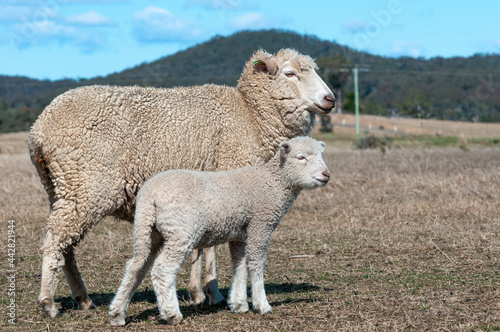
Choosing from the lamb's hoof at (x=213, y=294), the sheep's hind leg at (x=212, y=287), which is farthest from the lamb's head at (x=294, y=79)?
the lamb's hoof at (x=213, y=294)

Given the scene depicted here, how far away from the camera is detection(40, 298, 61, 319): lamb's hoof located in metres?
5.85

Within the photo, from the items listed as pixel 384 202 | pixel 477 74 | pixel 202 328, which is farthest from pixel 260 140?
pixel 477 74

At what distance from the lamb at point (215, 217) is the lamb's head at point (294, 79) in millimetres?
1152

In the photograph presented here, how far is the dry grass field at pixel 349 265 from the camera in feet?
18.4

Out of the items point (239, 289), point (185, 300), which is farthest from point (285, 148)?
point (185, 300)

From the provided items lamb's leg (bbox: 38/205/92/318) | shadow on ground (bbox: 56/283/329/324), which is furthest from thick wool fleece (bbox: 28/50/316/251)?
shadow on ground (bbox: 56/283/329/324)

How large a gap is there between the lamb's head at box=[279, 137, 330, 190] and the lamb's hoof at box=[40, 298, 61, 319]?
8.46ft

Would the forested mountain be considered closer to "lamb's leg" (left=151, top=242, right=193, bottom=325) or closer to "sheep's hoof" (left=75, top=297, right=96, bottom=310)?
"sheep's hoof" (left=75, top=297, right=96, bottom=310)

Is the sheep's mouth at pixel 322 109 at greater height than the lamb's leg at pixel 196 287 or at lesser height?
greater

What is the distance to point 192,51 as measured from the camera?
139m

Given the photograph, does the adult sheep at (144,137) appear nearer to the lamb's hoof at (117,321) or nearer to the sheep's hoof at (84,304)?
the sheep's hoof at (84,304)

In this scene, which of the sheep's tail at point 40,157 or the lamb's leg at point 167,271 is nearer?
the lamb's leg at point 167,271

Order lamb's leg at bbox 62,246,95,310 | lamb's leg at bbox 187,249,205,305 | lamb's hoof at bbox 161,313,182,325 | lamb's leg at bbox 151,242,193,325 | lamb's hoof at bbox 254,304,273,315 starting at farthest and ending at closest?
1. lamb's leg at bbox 187,249,205,305
2. lamb's leg at bbox 62,246,95,310
3. lamb's hoof at bbox 254,304,273,315
4. lamb's hoof at bbox 161,313,182,325
5. lamb's leg at bbox 151,242,193,325

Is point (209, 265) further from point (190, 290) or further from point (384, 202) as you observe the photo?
point (384, 202)
